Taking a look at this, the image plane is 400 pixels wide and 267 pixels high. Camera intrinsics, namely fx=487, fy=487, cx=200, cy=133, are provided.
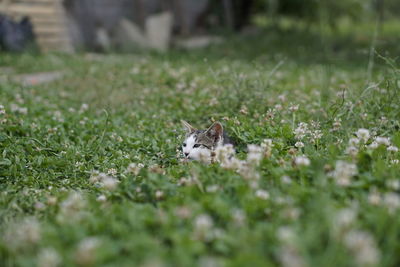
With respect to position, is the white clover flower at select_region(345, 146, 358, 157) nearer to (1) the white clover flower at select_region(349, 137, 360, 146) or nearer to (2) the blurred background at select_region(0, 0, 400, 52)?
(1) the white clover flower at select_region(349, 137, 360, 146)

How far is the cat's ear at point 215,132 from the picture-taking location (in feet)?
15.3

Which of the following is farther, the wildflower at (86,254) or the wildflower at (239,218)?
the wildflower at (239,218)

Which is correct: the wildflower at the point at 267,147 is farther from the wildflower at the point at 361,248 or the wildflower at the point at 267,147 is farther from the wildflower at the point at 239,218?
the wildflower at the point at 361,248

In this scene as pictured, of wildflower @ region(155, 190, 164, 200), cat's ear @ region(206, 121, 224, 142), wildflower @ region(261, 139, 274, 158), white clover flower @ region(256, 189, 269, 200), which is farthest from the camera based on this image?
cat's ear @ region(206, 121, 224, 142)

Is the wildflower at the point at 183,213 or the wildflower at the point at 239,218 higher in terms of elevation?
the wildflower at the point at 183,213

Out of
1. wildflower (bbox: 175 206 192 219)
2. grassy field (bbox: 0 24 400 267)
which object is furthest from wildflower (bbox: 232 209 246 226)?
wildflower (bbox: 175 206 192 219)

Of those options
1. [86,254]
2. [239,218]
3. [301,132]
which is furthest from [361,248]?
[301,132]

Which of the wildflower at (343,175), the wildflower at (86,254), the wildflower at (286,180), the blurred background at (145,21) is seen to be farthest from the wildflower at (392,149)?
the blurred background at (145,21)

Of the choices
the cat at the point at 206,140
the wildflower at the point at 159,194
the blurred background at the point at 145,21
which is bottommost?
the blurred background at the point at 145,21

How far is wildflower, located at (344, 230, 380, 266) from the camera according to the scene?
1.96 m

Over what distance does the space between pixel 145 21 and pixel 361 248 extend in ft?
53.1

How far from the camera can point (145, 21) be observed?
1738 cm

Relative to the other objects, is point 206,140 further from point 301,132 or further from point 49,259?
point 49,259

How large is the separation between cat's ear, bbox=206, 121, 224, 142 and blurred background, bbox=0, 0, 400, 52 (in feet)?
30.3
